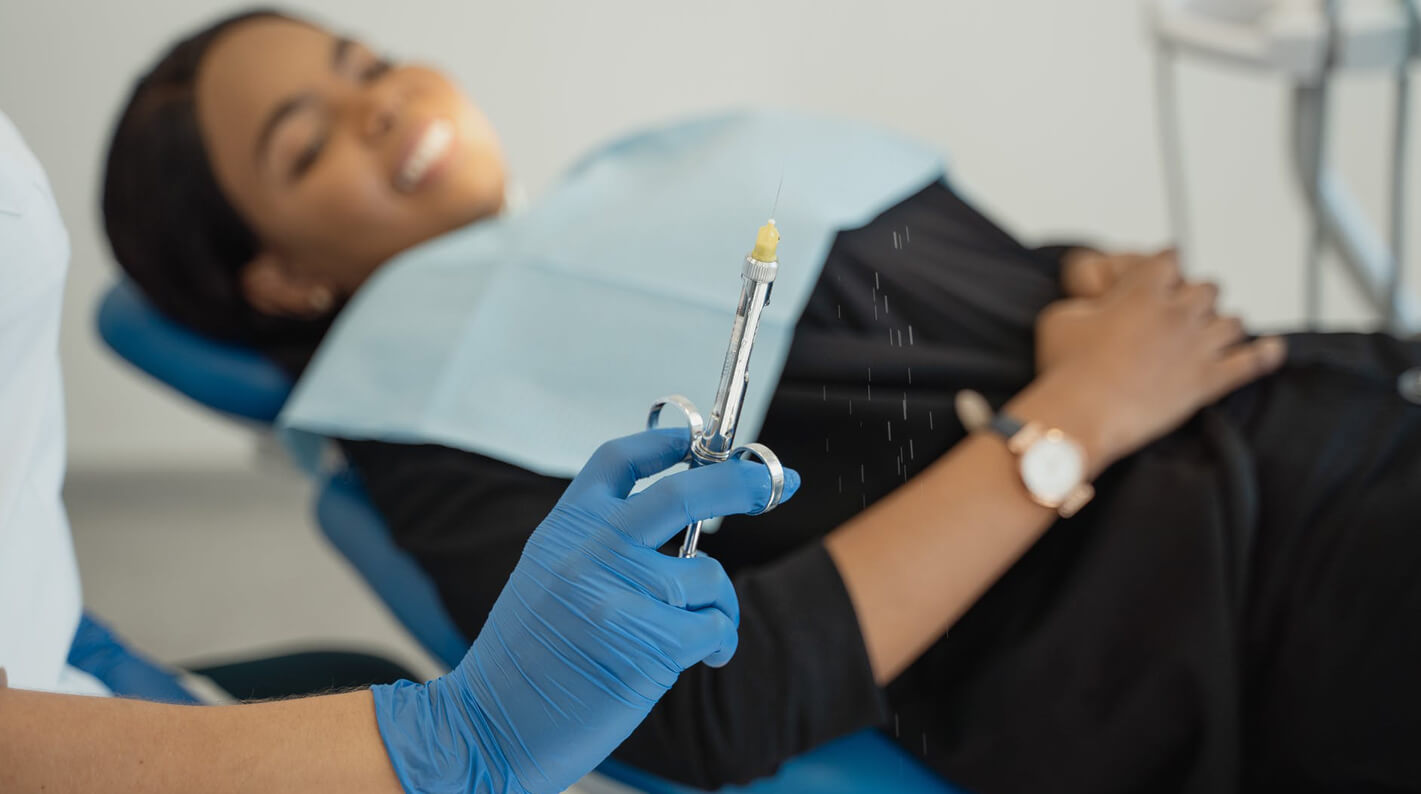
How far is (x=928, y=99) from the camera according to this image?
185 centimetres

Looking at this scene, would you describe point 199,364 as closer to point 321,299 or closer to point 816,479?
point 321,299

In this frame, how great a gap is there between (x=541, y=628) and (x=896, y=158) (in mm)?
768

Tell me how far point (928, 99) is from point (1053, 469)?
4.13ft

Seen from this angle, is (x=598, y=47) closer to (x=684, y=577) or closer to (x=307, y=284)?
(x=307, y=284)

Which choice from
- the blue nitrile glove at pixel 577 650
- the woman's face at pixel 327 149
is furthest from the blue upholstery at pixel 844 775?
the woman's face at pixel 327 149

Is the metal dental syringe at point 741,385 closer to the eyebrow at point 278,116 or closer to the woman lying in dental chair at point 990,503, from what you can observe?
the woman lying in dental chair at point 990,503

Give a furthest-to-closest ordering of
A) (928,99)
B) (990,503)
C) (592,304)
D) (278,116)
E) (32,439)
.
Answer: (928,99) < (278,116) < (592,304) < (990,503) < (32,439)

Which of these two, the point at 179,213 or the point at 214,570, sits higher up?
the point at 179,213

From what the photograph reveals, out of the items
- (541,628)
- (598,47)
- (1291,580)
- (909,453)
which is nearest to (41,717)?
(541,628)

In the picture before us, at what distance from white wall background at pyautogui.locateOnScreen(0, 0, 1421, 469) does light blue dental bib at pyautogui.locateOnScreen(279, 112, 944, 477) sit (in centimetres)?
70

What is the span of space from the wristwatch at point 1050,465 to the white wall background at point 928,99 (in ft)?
3.90

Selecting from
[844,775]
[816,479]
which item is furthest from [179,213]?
[844,775]

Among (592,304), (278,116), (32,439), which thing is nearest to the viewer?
(32,439)

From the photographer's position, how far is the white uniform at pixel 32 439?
1.63ft
